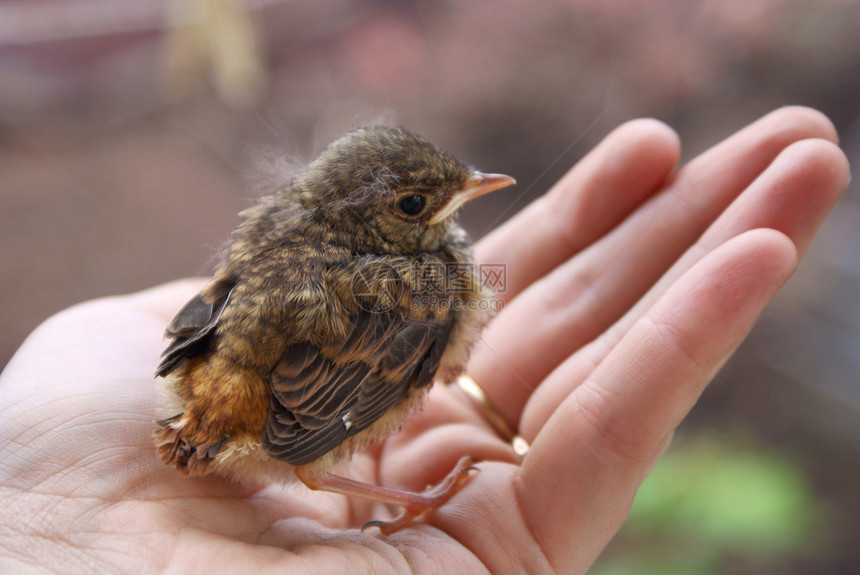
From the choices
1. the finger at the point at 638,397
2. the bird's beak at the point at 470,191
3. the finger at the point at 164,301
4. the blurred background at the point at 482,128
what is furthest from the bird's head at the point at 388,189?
the finger at the point at 164,301

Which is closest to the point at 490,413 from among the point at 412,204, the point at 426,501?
the point at 426,501

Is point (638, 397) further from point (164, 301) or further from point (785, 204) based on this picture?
point (164, 301)

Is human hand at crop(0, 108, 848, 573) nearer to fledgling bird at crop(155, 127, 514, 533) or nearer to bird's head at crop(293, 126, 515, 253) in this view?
fledgling bird at crop(155, 127, 514, 533)

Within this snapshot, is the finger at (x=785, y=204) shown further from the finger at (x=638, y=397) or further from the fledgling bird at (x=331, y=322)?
the fledgling bird at (x=331, y=322)

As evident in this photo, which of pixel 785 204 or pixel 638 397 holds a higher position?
pixel 785 204

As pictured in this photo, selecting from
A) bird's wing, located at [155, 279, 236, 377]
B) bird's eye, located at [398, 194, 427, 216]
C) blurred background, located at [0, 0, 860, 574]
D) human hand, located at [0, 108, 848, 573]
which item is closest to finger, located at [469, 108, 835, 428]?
human hand, located at [0, 108, 848, 573]

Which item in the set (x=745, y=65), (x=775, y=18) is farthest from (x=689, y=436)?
(x=775, y=18)

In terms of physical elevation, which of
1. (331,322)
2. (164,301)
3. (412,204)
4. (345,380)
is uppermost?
(412,204)
